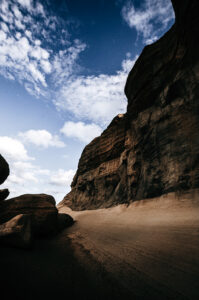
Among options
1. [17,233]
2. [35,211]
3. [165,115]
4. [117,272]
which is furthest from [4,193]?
[165,115]

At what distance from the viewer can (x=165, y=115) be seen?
8477mm

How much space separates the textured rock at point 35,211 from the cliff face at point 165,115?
17.8 feet

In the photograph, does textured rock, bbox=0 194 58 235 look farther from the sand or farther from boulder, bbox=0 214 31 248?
the sand

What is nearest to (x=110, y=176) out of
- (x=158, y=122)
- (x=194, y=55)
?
(x=158, y=122)

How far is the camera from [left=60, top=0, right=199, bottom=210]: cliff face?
266 inches

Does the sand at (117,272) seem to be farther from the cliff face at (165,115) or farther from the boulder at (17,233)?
the cliff face at (165,115)

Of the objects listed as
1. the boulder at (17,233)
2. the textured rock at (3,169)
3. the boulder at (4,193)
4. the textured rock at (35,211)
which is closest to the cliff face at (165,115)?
the textured rock at (35,211)

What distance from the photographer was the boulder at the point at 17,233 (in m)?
3.93

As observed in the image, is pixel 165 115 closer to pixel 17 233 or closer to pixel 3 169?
pixel 17 233

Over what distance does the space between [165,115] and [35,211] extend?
28.6 feet

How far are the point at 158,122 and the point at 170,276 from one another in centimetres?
812

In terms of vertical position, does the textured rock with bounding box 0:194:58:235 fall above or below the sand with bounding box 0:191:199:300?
above

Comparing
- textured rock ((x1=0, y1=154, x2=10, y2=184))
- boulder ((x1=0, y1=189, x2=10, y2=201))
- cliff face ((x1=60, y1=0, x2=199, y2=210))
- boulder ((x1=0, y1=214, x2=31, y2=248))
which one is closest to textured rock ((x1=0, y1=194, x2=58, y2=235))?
boulder ((x1=0, y1=189, x2=10, y2=201))

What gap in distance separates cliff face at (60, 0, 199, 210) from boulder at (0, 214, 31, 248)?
6464 millimetres
